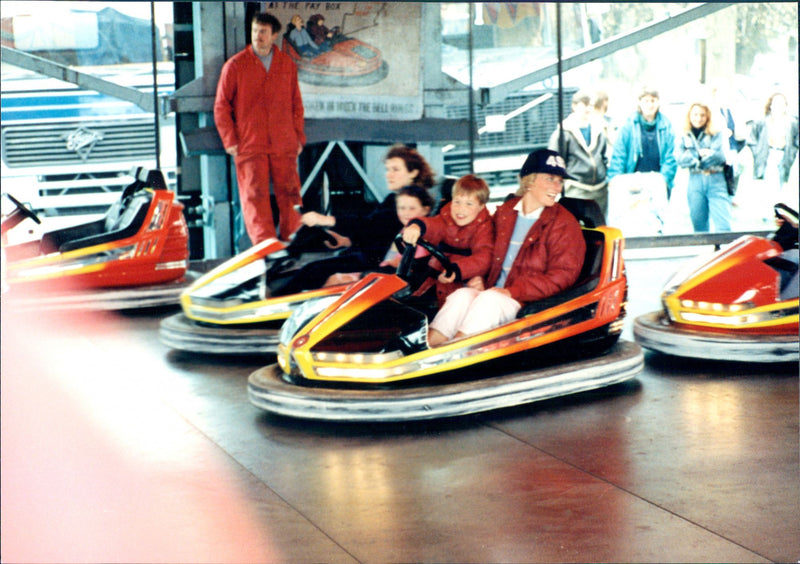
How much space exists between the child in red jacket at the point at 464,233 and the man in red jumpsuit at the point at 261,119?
2251 mm

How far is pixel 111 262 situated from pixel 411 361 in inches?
82.3

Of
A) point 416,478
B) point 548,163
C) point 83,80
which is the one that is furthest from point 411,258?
point 83,80

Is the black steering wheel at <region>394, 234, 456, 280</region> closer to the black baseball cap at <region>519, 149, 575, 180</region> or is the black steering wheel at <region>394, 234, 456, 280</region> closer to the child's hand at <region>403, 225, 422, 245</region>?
the child's hand at <region>403, 225, 422, 245</region>

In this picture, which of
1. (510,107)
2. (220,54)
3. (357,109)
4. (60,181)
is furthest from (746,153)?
(60,181)

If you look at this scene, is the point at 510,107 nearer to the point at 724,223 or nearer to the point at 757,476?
the point at 724,223

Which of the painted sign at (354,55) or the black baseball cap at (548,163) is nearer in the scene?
the black baseball cap at (548,163)

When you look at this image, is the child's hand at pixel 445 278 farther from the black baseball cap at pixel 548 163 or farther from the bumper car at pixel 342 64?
the bumper car at pixel 342 64

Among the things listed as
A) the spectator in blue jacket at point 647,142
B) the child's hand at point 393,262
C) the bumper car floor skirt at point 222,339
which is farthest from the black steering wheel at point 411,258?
the spectator in blue jacket at point 647,142

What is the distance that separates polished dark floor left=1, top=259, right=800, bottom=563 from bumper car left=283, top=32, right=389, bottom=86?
2.75 metres

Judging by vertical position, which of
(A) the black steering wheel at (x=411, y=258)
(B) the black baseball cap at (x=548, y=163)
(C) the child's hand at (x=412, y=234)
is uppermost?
(B) the black baseball cap at (x=548, y=163)

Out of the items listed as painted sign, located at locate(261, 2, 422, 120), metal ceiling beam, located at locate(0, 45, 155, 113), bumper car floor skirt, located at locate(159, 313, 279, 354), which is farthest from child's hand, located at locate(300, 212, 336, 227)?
metal ceiling beam, located at locate(0, 45, 155, 113)

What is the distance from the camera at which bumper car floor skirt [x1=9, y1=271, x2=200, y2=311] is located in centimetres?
428

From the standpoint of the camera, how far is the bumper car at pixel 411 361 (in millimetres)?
2646

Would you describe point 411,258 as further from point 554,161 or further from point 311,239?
point 311,239
